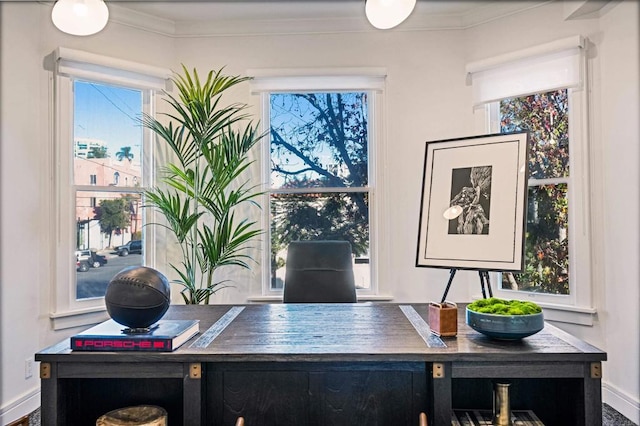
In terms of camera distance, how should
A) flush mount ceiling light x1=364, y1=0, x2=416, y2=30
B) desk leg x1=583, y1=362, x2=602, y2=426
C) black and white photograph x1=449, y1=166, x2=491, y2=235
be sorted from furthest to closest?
black and white photograph x1=449, y1=166, x2=491, y2=235 → flush mount ceiling light x1=364, y1=0, x2=416, y2=30 → desk leg x1=583, y1=362, x2=602, y2=426

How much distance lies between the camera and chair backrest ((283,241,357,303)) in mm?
2385

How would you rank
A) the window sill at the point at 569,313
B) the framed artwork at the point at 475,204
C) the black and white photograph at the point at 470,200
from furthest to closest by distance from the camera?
the window sill at the point at 569,313 < the black and white photograph at the point at 470,200 < the framed artwork at the point at 475,204

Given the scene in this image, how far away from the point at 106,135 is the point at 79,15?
4.67ft

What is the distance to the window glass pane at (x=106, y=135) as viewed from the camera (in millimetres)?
2777

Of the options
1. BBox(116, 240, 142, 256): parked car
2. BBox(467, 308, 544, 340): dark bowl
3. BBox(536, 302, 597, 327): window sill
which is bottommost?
BBox(536, 302, 597, 327): window sill

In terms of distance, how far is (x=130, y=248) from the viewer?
2973 mm

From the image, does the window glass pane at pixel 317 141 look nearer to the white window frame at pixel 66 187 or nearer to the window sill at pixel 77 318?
the white window frame at pixel 66 187

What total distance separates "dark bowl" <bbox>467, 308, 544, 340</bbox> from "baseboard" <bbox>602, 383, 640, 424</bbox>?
1.48m

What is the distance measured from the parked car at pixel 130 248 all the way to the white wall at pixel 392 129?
46 cm

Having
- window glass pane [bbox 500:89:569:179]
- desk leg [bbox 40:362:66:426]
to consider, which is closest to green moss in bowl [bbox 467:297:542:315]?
desk leg [bbox 40:362:66:426]

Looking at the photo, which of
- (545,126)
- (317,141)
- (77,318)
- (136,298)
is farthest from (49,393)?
(545,126)

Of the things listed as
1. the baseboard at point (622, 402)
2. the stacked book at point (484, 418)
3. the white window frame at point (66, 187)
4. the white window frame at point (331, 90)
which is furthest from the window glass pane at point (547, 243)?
the white window frame at point (66, 187)

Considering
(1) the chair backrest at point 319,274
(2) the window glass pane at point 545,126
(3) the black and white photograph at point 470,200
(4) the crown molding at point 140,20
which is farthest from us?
(4) the crown molding at point 140,20

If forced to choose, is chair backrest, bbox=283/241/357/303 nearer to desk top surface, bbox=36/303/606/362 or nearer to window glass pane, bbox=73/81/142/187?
desk top surface, bbox=36/303/606/362
